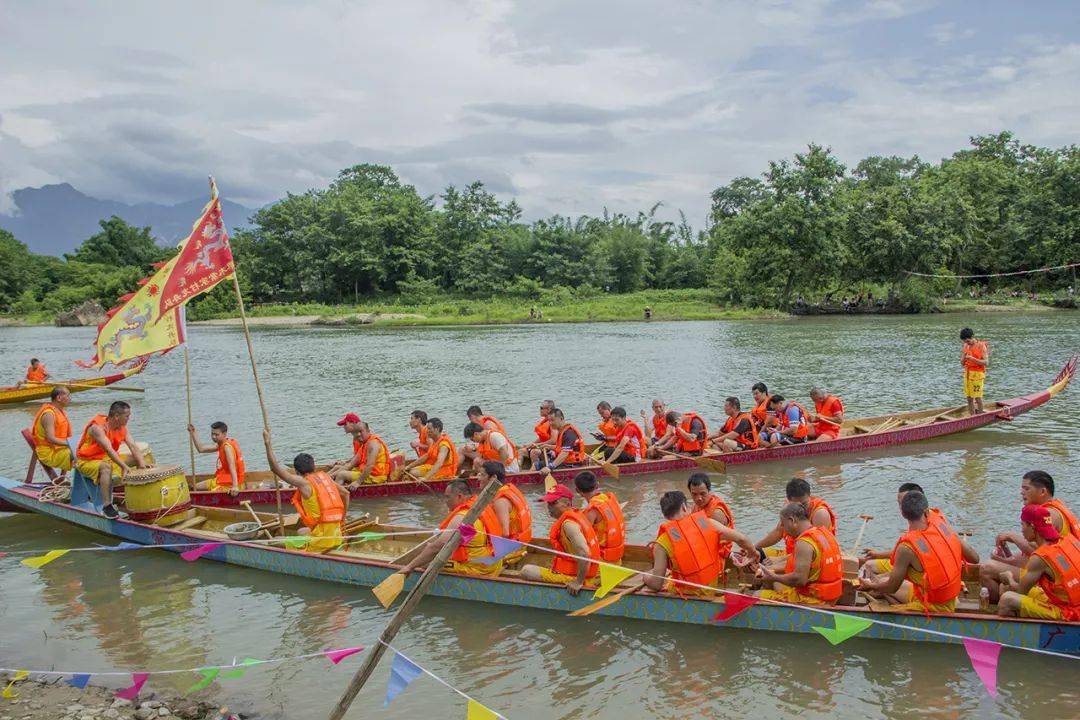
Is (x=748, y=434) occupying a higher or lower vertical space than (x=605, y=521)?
lower

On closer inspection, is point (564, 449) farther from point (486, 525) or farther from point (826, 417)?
point (486, 525)

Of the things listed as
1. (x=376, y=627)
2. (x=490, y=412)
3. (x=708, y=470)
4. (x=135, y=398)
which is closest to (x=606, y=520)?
(x=376, y=627)

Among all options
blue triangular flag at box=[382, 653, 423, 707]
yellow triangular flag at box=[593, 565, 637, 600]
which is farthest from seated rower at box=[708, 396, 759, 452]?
blue triangular flag at box=[382, 653, 423, 707]

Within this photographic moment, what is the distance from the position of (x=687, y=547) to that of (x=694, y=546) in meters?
0.07

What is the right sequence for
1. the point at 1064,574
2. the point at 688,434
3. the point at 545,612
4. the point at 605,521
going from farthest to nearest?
the point at 688,434
the point at 545,612
the point at 605,521
the point at 1064,574

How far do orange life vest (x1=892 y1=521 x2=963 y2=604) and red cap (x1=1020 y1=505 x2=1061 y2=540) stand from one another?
637 millimetres

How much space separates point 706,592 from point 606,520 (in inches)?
50.5

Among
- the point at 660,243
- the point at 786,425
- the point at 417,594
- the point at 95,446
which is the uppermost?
the point at 660,243

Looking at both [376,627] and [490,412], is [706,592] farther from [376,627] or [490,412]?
[490,412]

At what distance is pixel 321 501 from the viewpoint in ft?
32.4

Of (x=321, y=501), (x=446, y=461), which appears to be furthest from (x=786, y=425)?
(x=321, y=501)

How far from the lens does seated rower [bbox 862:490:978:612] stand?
7109 mm

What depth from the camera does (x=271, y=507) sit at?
13.3 meters

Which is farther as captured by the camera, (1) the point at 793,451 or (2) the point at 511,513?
(1) the point at 793,451
